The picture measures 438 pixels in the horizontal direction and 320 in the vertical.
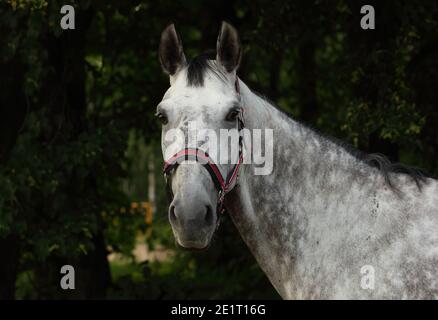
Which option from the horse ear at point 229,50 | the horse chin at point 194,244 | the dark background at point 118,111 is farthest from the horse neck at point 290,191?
Answer: the dark background at point 118,111

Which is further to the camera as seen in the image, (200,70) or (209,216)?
(200,70)

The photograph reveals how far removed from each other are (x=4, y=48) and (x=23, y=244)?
2334 millimetres

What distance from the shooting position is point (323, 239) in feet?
10.9

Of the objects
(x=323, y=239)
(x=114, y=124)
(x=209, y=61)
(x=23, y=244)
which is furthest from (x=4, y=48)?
(x=323, y=239)

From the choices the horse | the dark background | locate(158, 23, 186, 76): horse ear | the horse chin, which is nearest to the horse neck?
the horse

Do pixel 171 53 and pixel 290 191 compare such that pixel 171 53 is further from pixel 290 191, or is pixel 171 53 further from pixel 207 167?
pixel 290 191

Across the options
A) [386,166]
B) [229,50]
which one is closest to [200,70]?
[229,50]

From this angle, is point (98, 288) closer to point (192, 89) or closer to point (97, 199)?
point (97, 199)

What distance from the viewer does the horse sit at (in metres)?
3.06

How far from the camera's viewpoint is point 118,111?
748 centimetres

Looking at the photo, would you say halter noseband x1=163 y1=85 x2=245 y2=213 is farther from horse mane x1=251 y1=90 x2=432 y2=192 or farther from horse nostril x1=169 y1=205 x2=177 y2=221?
horse mane x1=251 y1=90 x2=432 y2=192

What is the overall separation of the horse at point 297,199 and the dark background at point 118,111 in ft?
6.25

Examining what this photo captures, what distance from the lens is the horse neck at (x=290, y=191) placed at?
11.1 ft

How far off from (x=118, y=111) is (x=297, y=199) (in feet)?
14.6
